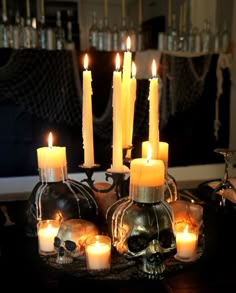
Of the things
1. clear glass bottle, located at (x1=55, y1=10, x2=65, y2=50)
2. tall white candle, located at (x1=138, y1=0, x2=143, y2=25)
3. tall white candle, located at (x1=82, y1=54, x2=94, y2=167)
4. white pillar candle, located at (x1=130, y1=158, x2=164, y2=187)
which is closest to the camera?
white pillar candle, located at (x1=130, y1=158, x2=164, y2=187)

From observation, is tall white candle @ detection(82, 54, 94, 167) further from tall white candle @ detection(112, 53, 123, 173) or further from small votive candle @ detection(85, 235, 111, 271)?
small votive candle @ detection(85, 235, 111, 271)

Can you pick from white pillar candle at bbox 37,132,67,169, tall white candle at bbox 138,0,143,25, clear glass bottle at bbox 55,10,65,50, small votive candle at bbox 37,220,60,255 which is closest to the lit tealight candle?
white pillar candle at bbox 37,132,67,169

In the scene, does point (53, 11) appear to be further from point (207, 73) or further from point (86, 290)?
point (86, 290)

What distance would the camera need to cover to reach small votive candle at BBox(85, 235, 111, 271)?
658mm

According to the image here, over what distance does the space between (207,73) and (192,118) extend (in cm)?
30

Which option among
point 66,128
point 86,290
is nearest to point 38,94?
point 66,128

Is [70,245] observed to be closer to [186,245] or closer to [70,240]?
[70,240]

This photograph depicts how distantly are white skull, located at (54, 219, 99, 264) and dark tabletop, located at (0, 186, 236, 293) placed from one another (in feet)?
0.06

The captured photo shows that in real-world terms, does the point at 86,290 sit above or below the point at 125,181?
below

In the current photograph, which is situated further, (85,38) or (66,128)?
(85,38)

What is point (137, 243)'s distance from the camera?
0.64 metres

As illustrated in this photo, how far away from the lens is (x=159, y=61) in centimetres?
226

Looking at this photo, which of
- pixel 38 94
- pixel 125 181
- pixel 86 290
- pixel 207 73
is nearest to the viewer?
pixel 86 290

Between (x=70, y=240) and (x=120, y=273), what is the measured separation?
106 millimetres
